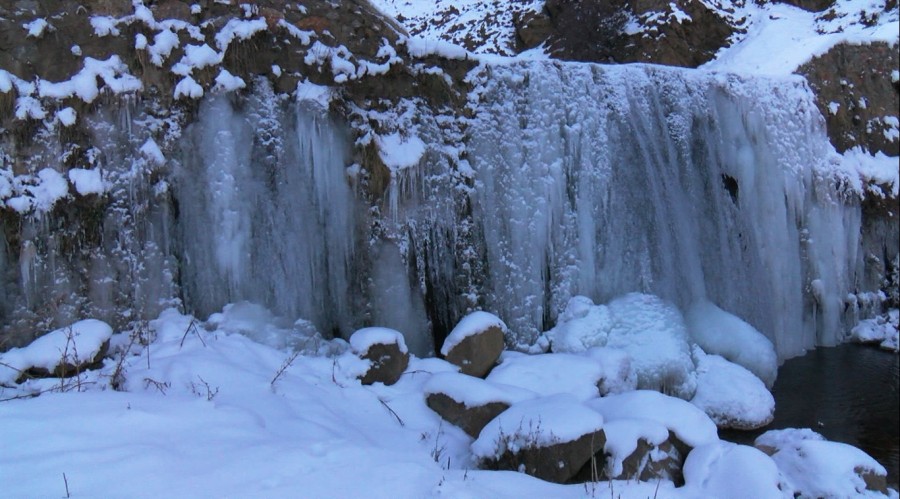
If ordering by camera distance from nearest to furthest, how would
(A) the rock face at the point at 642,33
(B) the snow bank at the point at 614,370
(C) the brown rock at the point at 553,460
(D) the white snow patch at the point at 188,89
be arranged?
(C) the brown rock at the point at 553,460 < (D) the white snow patch at the point at 188,89 < (B) the snow bank at the point at 614,370 < (A) the rock face at the point at 642,33

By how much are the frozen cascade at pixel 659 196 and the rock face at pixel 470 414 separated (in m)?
1.83

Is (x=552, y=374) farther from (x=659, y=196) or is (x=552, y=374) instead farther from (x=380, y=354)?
(x=659, y=196)

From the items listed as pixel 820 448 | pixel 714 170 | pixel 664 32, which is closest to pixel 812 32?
pixel 664 32

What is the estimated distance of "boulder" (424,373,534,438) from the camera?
14.5 ft

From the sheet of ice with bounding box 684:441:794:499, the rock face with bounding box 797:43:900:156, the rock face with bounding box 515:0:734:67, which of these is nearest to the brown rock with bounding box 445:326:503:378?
the sheet of ice with bounding box 684:441:794:499

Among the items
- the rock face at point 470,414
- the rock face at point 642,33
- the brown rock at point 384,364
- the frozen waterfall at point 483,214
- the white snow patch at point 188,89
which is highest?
the rock face at point 642,33

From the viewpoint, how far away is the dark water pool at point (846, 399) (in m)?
5.83

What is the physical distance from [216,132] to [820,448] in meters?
5.28

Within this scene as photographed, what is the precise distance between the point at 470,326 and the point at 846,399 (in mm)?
4332

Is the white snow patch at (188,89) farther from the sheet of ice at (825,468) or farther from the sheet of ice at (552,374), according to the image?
the sheet of ice at (825,468)

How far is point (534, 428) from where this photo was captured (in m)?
3.83

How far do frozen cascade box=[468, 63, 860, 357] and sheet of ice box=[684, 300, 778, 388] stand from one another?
0.77ft

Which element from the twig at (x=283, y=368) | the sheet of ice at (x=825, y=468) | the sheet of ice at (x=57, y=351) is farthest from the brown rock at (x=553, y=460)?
the sheet of ice at (x=57, y=351)

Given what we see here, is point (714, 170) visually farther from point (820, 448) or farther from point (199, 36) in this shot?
point (199, 36)
